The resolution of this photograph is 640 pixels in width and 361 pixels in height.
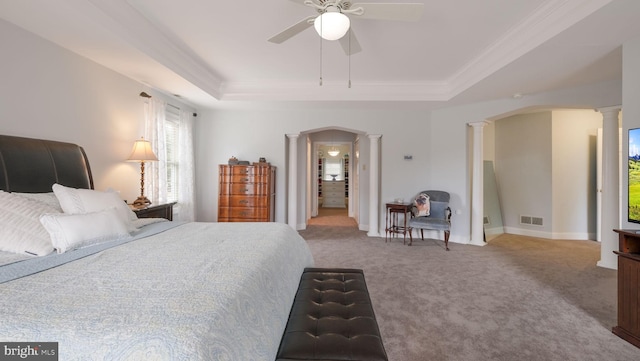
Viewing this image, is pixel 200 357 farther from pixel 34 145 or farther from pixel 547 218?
pixel 547 218

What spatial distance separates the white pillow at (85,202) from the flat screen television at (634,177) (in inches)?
159

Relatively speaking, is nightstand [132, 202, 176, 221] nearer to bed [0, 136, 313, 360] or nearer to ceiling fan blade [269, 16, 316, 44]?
bed [0, 136, 313, 360]

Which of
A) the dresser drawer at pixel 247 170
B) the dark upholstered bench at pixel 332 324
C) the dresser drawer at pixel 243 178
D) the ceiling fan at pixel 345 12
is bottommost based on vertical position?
the dark upholstered bench at pixel 332 324

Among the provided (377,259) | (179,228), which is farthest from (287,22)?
(377,259)

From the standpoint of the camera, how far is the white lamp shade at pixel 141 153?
3.21m

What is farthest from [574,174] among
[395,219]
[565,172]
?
[395,219]

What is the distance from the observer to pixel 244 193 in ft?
15.6

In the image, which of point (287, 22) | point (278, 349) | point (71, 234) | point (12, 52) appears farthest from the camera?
point (287, 22)

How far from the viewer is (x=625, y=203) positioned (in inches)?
90.5

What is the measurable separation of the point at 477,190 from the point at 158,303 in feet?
17.1

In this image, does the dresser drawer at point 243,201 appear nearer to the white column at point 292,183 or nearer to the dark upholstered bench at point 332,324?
the white column at point 292,183

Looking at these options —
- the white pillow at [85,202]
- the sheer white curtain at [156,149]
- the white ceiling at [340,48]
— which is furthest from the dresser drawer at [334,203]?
the white pillow at [85,202]

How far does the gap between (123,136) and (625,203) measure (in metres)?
5.41

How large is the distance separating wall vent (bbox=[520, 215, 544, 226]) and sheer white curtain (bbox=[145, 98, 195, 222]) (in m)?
6.60
